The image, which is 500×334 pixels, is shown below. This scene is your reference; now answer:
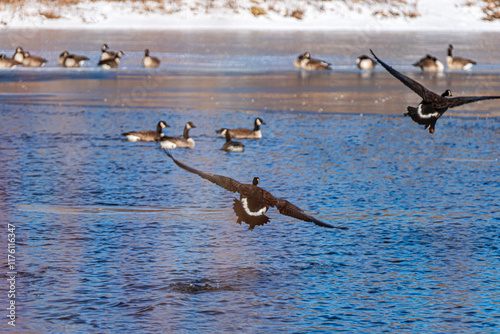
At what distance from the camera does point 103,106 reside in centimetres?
2312

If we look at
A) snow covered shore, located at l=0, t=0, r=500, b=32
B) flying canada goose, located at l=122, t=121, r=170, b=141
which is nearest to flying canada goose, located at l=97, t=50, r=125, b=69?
flying canada goose, located at l=122, t=121, r=170, b=141

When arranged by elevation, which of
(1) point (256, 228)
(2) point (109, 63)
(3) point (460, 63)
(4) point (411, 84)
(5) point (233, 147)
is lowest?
(1) point (256, 228)

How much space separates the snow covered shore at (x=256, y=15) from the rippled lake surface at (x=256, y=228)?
161 ft

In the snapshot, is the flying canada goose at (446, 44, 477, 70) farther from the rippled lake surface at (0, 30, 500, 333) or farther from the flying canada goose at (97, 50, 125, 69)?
the flying canada goose at (97, 50, 125, 69)

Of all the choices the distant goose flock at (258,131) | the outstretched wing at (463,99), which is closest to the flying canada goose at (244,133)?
the distant goose flock at (258,131)

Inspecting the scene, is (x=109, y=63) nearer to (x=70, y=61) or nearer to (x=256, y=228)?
(x=70, y=61)

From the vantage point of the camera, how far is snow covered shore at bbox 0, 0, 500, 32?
7312 cm

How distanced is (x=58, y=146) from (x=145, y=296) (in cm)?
893

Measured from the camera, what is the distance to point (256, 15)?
264 feet

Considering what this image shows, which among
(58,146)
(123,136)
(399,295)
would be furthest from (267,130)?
(399,295)

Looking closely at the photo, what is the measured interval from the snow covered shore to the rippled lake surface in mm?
49036

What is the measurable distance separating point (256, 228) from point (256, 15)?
Answer: 7074 centimetres

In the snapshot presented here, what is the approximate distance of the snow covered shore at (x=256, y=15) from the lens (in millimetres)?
73125

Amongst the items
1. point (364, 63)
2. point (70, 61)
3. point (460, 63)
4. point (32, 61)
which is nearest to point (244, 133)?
point (70, 61)
